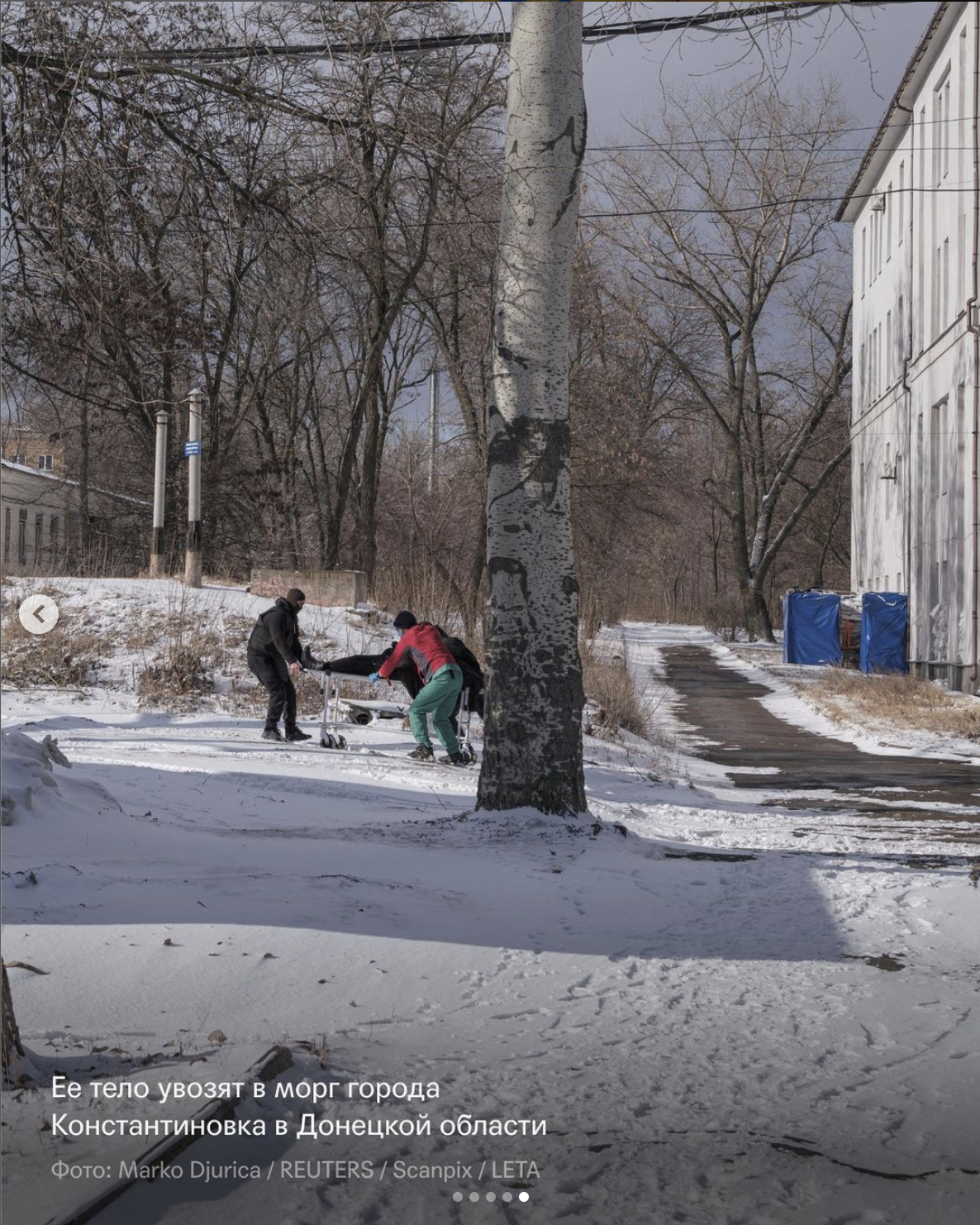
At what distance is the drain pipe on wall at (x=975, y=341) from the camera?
24.1 metres

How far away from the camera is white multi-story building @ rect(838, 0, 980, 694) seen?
82.4ft

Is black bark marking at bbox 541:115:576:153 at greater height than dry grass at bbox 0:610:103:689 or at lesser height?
greater

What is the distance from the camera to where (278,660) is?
14.5m

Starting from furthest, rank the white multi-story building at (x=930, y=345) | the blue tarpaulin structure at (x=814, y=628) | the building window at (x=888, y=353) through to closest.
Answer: the blue tarpaulin structure at (x=814, y=628) < the building window at (x=888, y=353) < the white multi-story building at (x=930, y=345)

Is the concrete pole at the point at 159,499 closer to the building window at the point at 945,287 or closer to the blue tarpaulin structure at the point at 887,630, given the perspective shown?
the building window at the point at 945,287

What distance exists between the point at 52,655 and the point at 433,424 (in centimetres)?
2563

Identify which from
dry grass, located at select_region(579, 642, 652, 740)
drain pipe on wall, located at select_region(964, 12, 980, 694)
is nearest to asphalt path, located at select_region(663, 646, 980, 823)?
dry grass, located at select_region(579, 642, 652, 740)

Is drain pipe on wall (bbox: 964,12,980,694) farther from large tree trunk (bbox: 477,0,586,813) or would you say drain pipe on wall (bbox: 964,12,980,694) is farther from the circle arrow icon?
large tree trunk (bbox: 477,0,586,813)

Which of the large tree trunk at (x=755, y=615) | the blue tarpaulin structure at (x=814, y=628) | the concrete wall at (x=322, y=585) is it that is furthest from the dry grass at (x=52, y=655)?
the large tree trunk at (x=755, y=615)

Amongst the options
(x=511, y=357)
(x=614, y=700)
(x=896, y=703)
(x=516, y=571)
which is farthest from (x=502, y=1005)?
(x=896, y=703)

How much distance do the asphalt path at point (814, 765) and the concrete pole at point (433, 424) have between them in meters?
17.2

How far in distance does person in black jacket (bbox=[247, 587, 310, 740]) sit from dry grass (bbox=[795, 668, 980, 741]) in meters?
8.92

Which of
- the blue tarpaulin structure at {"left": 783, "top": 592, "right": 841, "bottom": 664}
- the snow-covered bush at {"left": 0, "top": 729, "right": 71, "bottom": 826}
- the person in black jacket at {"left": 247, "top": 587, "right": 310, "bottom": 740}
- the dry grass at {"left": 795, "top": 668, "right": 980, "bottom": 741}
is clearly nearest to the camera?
the snow-covered bush at {"left": 0, "top": 729, "right": 71, "bottom": 826}

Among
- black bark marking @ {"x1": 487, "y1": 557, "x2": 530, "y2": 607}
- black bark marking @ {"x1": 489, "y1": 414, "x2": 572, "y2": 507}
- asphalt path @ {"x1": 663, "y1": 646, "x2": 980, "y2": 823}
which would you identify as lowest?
asphalt path @ {"x1": 663, "y1": 646, "x2": 980, "y2": 823}
